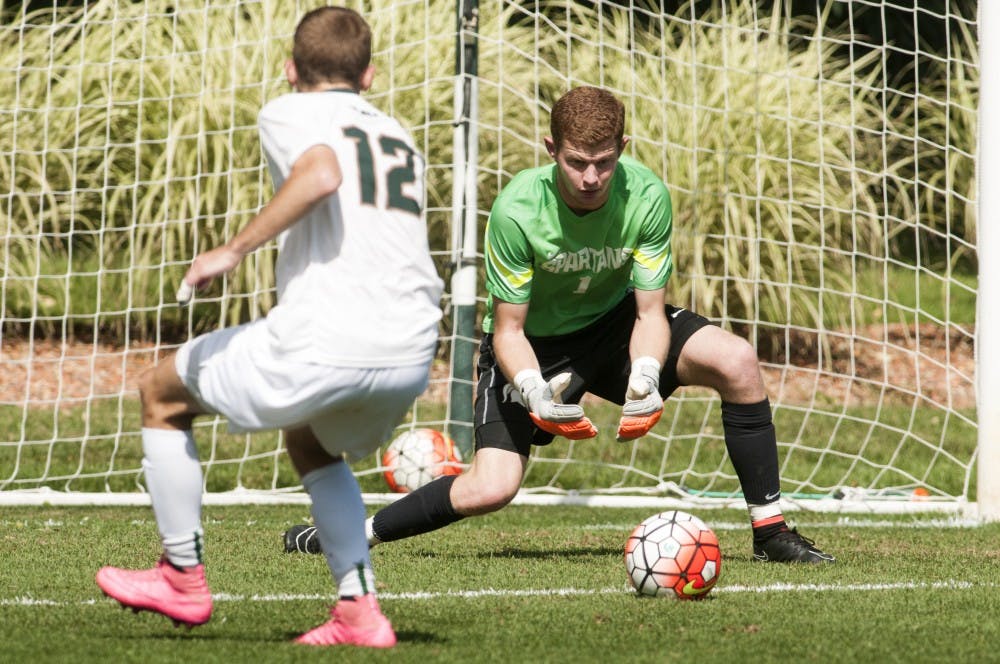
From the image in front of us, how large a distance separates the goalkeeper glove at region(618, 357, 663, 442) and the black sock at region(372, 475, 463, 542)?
2.51 feet

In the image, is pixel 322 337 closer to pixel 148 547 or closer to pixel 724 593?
pixel 724 593

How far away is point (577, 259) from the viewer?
5270 millimetres

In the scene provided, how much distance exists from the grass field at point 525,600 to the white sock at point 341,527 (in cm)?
19

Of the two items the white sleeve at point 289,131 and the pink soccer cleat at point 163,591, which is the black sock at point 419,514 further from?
the white sleeve at point 289,131

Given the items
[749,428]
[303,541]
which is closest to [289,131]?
[303,541]

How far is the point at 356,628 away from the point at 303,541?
193cm

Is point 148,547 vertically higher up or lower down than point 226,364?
lower down

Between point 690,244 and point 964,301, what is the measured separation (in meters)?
3.89

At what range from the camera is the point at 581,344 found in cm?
551

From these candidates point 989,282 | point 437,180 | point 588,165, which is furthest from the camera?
point 437,180

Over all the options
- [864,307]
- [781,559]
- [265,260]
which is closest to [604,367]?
[781,559]

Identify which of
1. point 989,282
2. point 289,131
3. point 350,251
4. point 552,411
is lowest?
point 552,411

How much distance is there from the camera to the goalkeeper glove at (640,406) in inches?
193

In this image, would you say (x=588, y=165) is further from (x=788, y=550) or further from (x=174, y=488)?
(x=174, y=488)
